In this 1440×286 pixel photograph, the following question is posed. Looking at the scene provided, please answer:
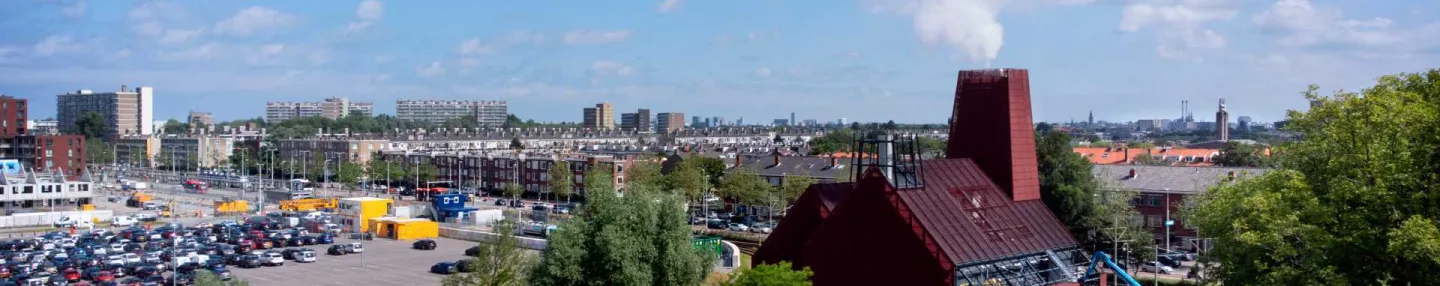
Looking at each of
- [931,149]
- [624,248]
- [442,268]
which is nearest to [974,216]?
[624,248]

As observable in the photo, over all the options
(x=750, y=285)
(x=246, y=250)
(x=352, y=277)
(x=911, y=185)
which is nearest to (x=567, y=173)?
(x=246, y=250)

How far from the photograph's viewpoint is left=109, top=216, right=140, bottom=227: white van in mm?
69812

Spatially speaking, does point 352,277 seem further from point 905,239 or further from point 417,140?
point 417,140

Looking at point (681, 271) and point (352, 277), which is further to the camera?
point (352, 277)

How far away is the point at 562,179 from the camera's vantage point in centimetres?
8119

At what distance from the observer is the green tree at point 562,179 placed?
80.4 m

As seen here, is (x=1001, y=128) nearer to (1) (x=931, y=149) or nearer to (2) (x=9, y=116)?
(1) (x=931, y=149)

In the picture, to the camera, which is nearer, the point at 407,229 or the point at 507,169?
the point at 407,229

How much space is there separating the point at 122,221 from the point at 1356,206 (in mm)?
66058

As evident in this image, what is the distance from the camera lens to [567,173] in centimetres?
8169

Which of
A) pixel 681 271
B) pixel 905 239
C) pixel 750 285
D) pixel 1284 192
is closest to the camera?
pixel 1284 192

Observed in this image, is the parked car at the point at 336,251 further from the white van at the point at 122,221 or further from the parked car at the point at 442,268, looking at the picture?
the white van at the point at 122,221

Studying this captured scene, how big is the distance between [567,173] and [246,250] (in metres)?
30.7

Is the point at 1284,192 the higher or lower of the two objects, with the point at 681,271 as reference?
higher
